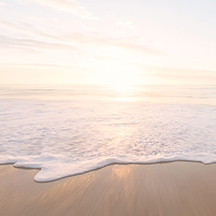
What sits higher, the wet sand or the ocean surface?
the wet sand

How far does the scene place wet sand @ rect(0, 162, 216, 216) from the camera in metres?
2.58

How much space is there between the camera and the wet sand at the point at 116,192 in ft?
8.45

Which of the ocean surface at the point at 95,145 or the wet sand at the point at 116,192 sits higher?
the wet sand at the point at 116,192

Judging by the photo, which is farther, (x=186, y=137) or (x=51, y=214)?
(x=186, y=137)

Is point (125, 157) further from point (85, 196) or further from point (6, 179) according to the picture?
point (6, 179)

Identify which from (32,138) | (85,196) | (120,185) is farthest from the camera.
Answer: (32,138)

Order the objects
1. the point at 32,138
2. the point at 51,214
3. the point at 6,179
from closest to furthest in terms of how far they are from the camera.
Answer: the point at 51,214
the point at 6,179
the point at 32,138

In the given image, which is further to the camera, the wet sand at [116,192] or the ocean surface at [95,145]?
the ocean surface at [95,145]

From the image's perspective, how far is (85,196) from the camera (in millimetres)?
2896

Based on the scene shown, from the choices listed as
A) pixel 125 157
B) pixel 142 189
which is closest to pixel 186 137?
pixel 125 157

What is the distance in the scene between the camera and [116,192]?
9.81 ft

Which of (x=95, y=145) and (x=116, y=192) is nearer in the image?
(x=116, y=192)

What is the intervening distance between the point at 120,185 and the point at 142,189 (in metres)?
0.41

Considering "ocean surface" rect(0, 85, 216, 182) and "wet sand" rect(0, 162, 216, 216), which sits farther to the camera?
"ocean surface" rect(0, 85, 216, 182)
